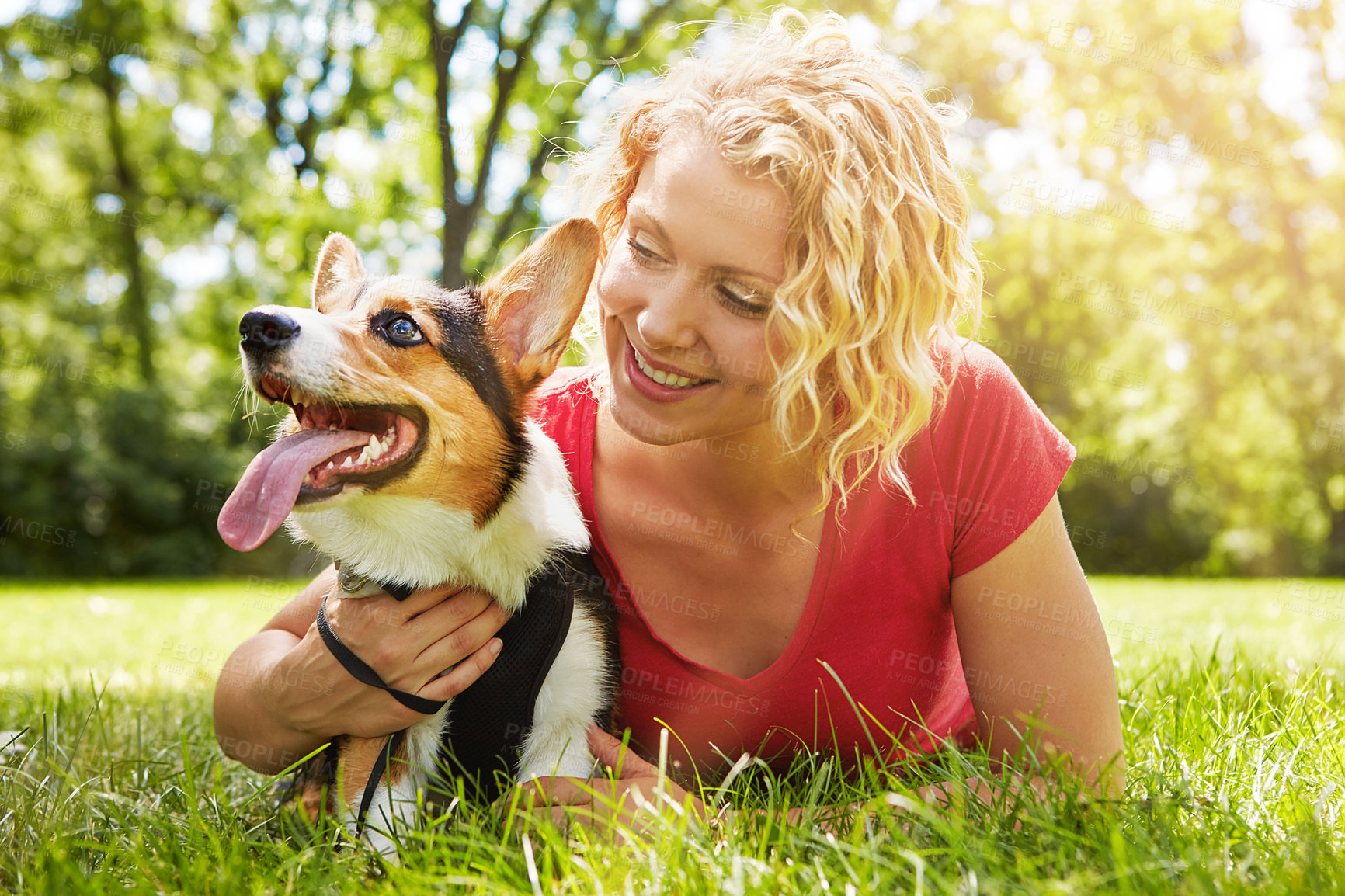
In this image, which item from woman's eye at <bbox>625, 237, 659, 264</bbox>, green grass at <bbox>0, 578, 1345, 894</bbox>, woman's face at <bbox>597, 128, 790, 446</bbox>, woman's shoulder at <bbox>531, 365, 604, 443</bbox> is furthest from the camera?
woman's shoulder at <bbox>531, 365, 604, 443</bbox>

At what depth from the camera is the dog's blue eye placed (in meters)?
2.16

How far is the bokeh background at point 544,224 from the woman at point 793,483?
29.8 ft

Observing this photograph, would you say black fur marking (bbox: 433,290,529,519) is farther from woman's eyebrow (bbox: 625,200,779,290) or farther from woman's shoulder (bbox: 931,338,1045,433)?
woman's shoulder (bbox: 931,338,1045,433)

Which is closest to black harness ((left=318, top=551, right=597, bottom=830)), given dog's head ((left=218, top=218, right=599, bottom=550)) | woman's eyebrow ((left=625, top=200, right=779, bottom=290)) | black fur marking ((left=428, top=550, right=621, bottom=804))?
black fur marking ((left=428, top=550, right=621, bottom=804))

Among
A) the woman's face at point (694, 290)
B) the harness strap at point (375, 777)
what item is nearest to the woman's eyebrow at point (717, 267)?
the woman's face at point (694, 290)

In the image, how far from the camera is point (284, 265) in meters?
17.1

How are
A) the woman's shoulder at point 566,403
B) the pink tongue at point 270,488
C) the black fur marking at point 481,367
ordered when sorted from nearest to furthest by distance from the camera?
the pink tongue at point 270,488
the black fur marking at point 481,367
the woman's shoulder at point 566,403

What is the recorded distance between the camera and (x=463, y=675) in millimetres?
2055

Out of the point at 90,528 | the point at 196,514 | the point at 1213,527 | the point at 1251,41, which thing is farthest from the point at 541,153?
the point at 1213,527

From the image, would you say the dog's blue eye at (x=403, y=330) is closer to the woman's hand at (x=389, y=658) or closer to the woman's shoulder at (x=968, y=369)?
the woman's hand at (x=389, y=658)

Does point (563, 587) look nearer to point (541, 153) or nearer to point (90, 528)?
point (541, 153)

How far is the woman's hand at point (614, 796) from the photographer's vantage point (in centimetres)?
167

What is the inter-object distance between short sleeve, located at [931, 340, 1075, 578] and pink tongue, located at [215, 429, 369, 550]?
4.65 ft

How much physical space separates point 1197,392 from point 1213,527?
2.67m
